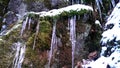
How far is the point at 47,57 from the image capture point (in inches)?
237

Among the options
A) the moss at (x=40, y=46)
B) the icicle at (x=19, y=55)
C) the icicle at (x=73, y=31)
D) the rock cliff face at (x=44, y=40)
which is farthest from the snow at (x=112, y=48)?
the icicle at (x=19, y=55)

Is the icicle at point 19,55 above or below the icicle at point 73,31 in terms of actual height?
below

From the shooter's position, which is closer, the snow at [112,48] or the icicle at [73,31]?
the snow at [112,48]

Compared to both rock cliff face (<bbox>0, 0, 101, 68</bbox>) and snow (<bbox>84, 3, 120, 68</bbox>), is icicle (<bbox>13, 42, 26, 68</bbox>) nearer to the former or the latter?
rock cliff face (<bbox>0, 0, 101, 68</bbox>)

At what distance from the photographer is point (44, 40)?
627cm

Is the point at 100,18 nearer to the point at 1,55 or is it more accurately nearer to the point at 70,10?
the point at 70,10

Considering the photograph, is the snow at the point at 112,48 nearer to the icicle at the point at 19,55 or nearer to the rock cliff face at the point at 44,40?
the rock cliff face at the point at 44,40

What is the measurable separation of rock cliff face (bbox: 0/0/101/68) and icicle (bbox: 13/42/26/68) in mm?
77

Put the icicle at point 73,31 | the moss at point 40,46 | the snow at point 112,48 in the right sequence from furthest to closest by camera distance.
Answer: the icicle at point 73,31
the moss at point 40,46
the snow at point 112,48

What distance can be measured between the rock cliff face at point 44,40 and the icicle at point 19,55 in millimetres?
77

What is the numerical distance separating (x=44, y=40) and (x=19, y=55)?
2.34 ft

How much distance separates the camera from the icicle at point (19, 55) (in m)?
5.94

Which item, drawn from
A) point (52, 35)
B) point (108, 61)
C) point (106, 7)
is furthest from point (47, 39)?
point (106, 7)

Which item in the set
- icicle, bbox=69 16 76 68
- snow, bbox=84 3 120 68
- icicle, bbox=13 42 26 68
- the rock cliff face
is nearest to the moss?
the rock cliff face
